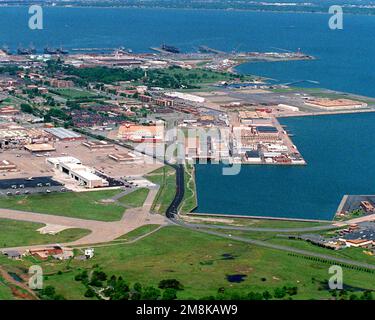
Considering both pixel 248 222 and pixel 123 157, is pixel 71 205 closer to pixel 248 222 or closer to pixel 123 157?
pixel 248 222

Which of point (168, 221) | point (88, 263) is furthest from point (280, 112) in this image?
point (88, 263)

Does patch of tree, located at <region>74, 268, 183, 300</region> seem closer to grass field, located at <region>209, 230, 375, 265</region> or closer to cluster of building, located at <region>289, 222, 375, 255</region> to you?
grass field, located at <region>209, 230, 375, 265</region>

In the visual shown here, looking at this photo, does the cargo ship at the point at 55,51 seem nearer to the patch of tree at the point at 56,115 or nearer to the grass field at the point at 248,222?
the patch of tree at the point at 56,115

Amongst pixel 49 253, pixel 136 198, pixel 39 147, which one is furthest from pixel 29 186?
pixel 49 253

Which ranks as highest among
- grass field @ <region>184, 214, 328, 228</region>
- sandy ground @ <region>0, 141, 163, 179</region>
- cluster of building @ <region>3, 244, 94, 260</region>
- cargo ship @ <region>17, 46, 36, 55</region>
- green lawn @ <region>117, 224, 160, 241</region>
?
cargo ship @ <region>17, 46, 36, 55</region>

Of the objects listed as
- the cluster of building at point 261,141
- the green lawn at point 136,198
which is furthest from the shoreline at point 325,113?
the green lawn at point 136,198

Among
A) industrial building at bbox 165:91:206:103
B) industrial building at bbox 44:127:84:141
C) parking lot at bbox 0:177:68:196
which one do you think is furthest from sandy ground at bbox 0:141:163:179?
industrial building at bbox 165:91:206:103
